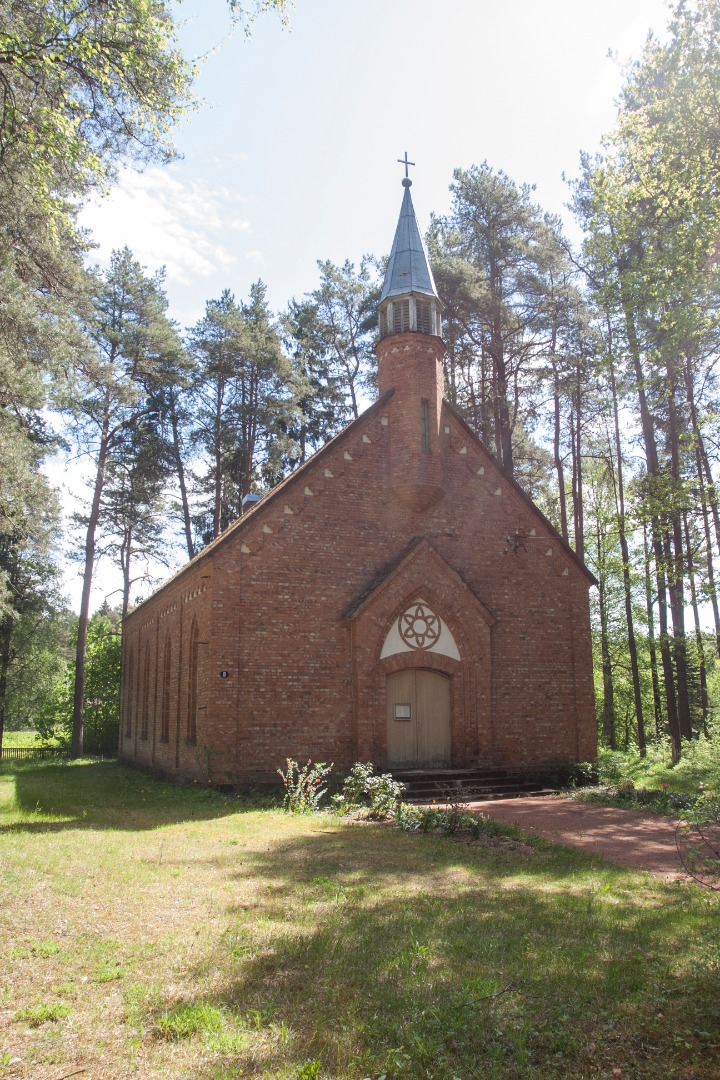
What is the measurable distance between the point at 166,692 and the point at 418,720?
8.72 m

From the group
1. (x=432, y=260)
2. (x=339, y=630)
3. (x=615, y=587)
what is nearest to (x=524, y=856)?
(x=339, y=630)

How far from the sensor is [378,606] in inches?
706

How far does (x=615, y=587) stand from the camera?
3553 centimetres

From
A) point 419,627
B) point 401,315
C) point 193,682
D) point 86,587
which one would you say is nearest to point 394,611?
point 419,627

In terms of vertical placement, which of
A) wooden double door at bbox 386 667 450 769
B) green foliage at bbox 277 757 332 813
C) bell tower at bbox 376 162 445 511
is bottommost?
green foliage at bbox 277 757 332 813

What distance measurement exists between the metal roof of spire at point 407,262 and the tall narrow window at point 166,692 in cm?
1168

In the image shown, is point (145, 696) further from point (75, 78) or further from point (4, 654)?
point (75, 78)

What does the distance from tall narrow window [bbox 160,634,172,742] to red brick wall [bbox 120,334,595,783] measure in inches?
39.2

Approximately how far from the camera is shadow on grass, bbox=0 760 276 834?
1289cm

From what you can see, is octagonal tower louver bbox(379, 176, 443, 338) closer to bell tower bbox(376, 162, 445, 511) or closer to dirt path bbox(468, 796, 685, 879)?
bell tower bbox(376, 162, 445, 511)

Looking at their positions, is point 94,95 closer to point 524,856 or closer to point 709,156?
point 709,156

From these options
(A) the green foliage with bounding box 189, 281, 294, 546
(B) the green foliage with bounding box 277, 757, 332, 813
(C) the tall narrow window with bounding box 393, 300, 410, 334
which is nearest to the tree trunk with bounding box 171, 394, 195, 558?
(A) the green foliage with bounding box 189, 281, 294, 546

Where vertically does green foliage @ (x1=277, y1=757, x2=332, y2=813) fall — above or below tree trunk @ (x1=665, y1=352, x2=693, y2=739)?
below

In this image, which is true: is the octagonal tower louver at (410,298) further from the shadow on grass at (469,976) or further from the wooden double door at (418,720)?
the shadow on grass at (469,976)
